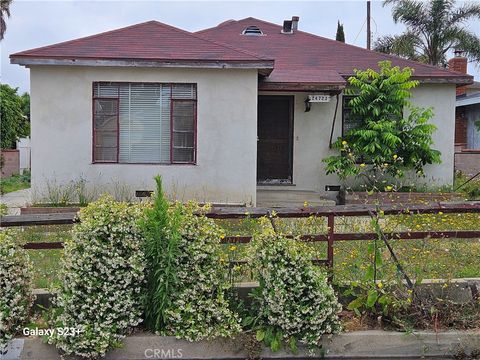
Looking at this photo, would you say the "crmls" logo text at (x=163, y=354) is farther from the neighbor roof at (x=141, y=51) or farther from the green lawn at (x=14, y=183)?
the green lawn at (x=14, y=183)

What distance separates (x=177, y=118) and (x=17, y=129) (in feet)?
62.3

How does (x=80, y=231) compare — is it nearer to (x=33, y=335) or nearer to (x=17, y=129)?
(x=33, y=335)

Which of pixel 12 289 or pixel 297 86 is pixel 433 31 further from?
pixel 12 289

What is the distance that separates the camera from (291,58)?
49.1 ft

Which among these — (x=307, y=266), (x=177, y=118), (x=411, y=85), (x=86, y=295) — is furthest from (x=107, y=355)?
(x=411, y=85)

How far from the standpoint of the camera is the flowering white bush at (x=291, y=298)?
173 inches

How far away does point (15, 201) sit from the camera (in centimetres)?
1383

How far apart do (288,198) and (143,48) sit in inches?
199

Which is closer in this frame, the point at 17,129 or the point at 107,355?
the point at 107,355

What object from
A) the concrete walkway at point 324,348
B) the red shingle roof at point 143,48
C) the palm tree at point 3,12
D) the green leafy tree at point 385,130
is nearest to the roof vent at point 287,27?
the green leafy tree at point 385,130

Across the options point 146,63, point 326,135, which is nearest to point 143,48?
point 146,63

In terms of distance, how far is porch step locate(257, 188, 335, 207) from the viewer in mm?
12344

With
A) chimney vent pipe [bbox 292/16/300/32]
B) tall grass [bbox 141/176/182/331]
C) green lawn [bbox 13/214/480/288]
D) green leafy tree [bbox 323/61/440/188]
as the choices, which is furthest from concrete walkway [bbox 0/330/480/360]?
chimney vent pipe [bbox 292/16/300/32]

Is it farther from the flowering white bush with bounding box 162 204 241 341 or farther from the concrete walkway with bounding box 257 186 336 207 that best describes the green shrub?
the concrete walkway with bounding box 257 186 336 207
